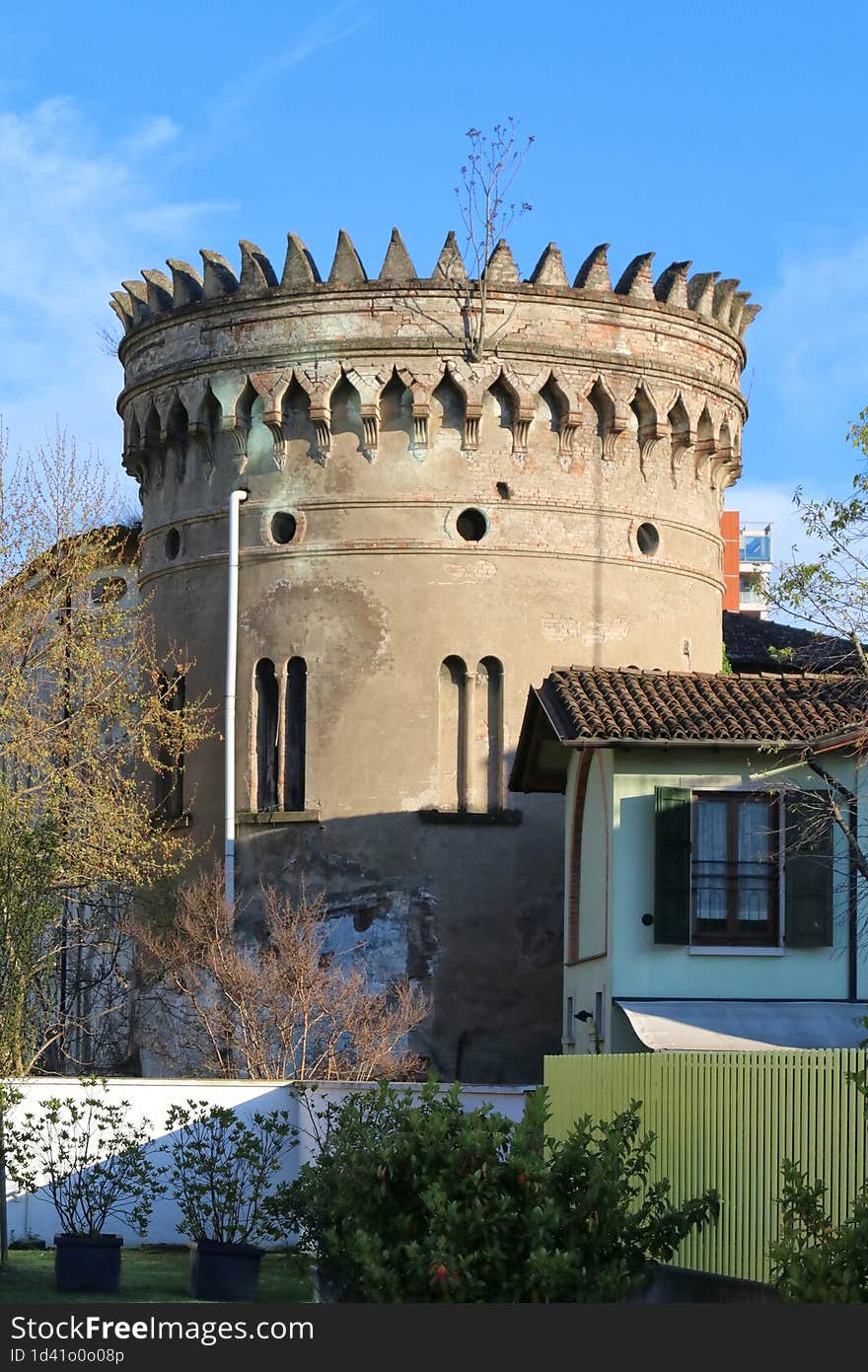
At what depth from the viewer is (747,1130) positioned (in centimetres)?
1419

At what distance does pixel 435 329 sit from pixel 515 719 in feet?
18.3

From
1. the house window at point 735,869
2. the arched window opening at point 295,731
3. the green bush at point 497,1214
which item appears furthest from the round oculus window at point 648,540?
the green bush at point 497,1214

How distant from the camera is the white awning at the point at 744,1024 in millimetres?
22984

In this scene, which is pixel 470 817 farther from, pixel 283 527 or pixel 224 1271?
pixel 224 1271

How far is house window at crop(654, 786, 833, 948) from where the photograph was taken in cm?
2434

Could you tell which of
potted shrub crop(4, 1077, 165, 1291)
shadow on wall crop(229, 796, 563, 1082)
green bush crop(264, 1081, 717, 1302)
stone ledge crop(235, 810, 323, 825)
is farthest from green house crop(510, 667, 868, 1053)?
green bush crop(264, 1081, 717, 1302)

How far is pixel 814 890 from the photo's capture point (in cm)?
2441

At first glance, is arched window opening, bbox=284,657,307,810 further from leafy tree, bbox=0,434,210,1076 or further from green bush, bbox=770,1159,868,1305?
green bush, bbox=770,1159,868,1305

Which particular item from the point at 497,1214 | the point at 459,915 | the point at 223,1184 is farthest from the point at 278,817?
the point at 497,1214

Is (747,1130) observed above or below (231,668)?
below

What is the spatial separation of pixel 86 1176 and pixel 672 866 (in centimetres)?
732

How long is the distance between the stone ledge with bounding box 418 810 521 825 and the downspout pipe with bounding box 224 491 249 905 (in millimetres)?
2815

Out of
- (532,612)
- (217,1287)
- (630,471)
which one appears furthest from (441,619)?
(217,1287)

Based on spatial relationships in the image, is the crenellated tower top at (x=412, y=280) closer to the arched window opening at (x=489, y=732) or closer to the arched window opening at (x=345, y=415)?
the arched window opening at (x=345, y=415)
